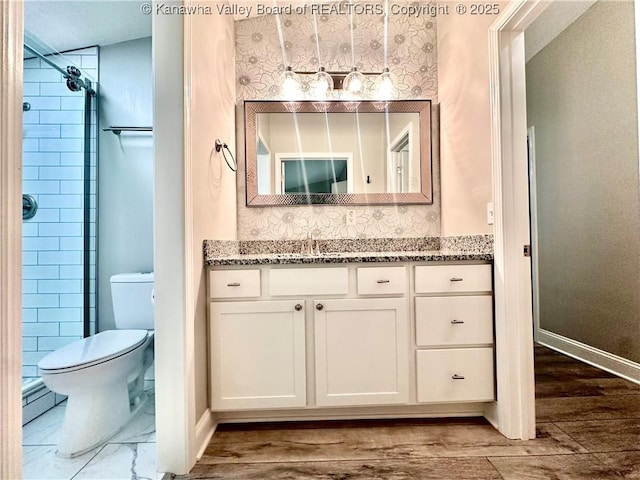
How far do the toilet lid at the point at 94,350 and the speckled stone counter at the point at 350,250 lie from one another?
61 centimetres

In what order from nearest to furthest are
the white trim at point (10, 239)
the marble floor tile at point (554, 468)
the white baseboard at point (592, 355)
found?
the white trim at point (10, 239), the marble floor tile at point (554, 468), the white baseboard at point (592, 355)

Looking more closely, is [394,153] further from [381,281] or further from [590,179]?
[590,179]

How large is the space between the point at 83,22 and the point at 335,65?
1.57 meters

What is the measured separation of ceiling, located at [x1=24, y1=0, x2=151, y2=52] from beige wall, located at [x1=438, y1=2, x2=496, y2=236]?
189 centimetres

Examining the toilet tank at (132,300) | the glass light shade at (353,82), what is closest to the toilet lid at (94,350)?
the toilet tank at (132,300)

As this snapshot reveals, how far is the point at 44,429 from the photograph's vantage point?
173 centimetres

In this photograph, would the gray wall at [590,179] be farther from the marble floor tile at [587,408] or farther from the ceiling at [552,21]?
the marble floor tile at [587,408]

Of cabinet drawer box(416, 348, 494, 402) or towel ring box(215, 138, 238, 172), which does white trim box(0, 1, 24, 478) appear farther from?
cabinet drawer box(416, 348, 494, 402)

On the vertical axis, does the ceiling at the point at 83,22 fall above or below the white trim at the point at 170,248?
above

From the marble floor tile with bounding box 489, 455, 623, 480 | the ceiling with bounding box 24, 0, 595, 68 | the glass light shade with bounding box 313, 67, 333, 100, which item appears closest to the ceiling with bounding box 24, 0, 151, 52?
the ceiling with bounding box 24, 0, 595, 68

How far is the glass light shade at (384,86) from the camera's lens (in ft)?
7.45

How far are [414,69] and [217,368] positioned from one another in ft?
7.18

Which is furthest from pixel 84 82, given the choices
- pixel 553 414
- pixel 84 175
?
pixel 553 414

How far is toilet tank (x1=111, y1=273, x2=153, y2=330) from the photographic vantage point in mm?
2127
